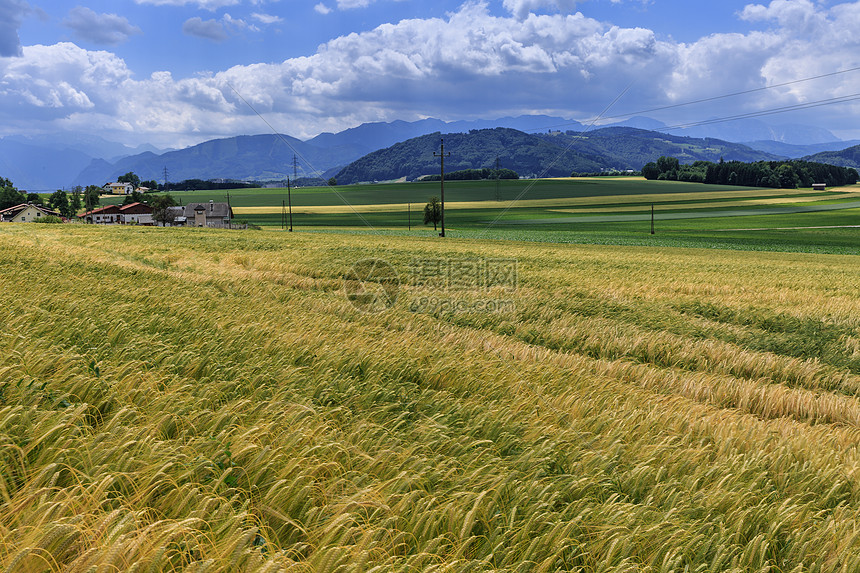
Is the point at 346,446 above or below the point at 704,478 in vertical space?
above

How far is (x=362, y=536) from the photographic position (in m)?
3.11

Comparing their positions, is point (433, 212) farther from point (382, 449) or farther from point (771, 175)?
point (771, 175)

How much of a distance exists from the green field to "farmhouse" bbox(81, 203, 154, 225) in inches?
1040

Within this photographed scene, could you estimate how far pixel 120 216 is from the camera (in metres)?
141

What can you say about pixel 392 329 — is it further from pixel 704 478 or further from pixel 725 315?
pixel 725 315

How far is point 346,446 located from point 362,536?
1.16m

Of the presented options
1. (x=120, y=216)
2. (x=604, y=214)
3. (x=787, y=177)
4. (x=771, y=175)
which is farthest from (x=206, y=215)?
(x=787, y=177)

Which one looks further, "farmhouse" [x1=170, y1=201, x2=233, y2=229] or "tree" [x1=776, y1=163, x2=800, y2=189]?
"tree" [x1=776, y1=163, x2=800, y2=189]

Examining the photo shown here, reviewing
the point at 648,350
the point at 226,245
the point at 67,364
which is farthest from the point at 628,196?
the point at 67,364

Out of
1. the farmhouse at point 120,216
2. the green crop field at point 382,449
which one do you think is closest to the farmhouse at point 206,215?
the farmhouse at point 120,216

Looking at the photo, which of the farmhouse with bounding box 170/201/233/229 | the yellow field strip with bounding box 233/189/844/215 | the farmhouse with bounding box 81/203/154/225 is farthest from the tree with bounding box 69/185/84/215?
the yellow field strip with bounding box 233/189/844/215

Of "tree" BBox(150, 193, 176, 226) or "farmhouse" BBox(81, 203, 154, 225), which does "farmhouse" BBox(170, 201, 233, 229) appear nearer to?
"tree" BBox(150, 193, 176, 226)

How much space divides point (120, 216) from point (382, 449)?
164m

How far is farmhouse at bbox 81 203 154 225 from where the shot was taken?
139125mm
